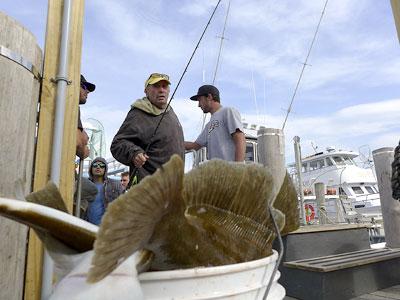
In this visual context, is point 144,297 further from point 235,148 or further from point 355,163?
point 355,163

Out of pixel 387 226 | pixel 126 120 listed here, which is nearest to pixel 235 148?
pixel 126 120

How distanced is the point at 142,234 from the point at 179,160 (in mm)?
141

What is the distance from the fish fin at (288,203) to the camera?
79 cm

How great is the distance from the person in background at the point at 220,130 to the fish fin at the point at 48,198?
2.53 m

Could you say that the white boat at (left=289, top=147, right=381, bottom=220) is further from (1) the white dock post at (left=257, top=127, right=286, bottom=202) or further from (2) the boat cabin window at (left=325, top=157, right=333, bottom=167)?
(1) the white dock post at (left=257, top=127, right=286, bottom=202)

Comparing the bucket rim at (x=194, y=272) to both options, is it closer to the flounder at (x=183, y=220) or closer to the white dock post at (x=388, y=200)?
the flounder at (x=183, y=220)

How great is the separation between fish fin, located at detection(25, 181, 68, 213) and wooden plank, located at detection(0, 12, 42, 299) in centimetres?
67

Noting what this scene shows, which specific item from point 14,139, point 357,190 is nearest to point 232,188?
point 14,139

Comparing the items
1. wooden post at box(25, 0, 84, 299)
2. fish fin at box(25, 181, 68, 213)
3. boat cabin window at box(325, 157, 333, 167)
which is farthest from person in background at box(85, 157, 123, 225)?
boat cabin window at box(325, 157, 333, 167)

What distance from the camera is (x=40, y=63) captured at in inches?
62.9

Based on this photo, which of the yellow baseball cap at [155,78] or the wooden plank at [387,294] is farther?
the yellow baseball cap at [155,78]

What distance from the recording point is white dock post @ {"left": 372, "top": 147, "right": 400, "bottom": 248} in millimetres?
4004

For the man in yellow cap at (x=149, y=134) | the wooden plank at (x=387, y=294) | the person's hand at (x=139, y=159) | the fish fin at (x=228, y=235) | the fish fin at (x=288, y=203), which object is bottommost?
the wooden plank at (x=387, y=294)

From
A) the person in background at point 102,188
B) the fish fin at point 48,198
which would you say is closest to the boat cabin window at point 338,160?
the person in background at point 102,188
